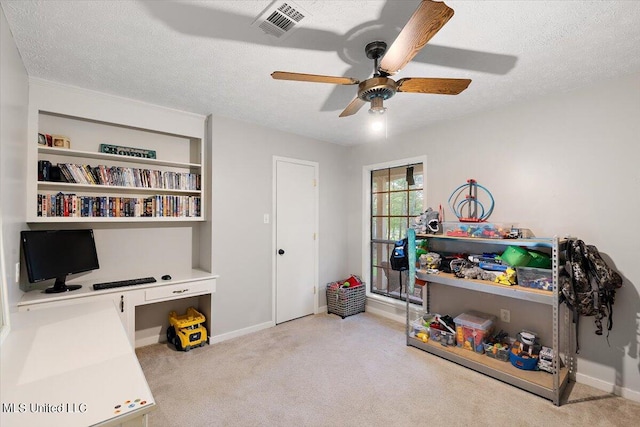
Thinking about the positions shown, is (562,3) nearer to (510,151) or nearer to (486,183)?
(510,151)

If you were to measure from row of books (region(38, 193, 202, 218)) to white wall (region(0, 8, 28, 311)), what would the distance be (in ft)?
0.78

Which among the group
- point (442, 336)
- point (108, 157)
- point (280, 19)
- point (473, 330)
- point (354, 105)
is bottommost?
point (442, 336)

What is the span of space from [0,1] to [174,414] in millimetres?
2588

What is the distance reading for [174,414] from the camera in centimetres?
199

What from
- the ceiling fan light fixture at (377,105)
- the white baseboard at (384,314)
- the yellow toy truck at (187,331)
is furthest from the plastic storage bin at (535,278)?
the yellow toy truck at (187,331)

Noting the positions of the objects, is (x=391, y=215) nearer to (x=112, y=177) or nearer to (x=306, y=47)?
(x=306, y=47)

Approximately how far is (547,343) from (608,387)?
0.44 m

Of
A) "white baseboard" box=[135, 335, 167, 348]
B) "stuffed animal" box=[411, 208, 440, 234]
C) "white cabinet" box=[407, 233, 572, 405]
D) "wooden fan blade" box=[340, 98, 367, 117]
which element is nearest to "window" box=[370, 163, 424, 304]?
"stuffed animal" box=[411, 208, 440, 234]

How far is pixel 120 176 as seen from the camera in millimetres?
2713

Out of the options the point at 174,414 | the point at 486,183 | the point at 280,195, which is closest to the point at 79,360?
the point at 174,414

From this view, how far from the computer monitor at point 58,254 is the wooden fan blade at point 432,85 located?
2.84 meters

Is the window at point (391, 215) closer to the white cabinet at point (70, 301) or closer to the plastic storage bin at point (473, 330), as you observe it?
the plastic storage bin at point (473, 330)

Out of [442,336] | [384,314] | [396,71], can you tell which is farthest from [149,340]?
[396,71]

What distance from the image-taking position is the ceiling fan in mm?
1256
